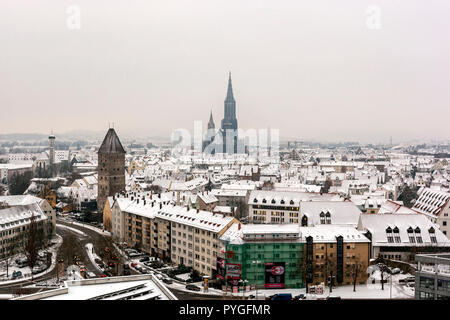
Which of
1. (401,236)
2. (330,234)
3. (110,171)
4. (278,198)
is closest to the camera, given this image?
(330,234)

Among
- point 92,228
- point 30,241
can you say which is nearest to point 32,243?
point 30,241

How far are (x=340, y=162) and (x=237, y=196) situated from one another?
31.4 feet

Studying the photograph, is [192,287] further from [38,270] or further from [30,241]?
[30,241]

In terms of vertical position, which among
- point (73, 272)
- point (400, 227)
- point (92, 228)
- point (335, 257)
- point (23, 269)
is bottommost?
point (92, 228)

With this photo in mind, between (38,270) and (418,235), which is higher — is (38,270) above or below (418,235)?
below

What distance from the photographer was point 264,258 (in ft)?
22.2

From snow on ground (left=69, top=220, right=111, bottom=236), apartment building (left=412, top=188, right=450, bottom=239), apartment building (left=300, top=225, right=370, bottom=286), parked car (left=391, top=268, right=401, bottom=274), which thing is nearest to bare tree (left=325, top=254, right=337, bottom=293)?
apartment building (left=300, top=225, right=370, bottom=286)

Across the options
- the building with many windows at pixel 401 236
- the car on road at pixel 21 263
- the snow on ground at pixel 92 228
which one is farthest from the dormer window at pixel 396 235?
the car on road at pixel 21 263

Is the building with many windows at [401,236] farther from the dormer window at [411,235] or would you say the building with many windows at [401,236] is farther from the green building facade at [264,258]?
the green building facade at [264,258]

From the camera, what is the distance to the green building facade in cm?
664

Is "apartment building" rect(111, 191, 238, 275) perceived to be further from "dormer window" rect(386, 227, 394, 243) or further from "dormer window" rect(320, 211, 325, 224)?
"dormer window" rect(386, 227, 394, 243)
